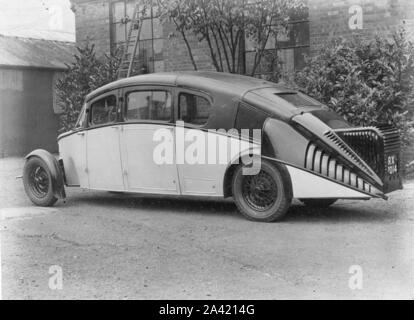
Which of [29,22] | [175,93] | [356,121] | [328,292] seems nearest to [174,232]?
[175,93]

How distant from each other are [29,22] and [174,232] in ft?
68.1

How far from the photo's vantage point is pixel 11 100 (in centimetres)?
1797

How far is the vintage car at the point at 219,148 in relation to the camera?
666 cm

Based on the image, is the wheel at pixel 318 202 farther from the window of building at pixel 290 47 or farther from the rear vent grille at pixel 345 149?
the window of building at pixel 290 47

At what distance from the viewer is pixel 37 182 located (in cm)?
852

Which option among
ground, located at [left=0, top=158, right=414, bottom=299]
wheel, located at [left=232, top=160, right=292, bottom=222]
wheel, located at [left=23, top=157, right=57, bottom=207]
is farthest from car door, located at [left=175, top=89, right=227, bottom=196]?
wheel, located at [left=23, top=157, right=57, bottom=207]

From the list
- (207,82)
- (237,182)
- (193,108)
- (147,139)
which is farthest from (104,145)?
(237,182)

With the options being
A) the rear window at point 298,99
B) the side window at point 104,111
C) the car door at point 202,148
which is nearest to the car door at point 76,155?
the side window at point 104,111

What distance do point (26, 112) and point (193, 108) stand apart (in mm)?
12030

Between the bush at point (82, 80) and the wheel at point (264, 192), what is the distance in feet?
25.2

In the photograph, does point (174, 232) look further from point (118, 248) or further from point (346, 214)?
point (346, 214)

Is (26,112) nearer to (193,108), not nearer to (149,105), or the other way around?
(149,105)

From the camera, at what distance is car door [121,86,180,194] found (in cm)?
755

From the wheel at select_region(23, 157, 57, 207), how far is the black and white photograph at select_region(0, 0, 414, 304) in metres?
0.03
